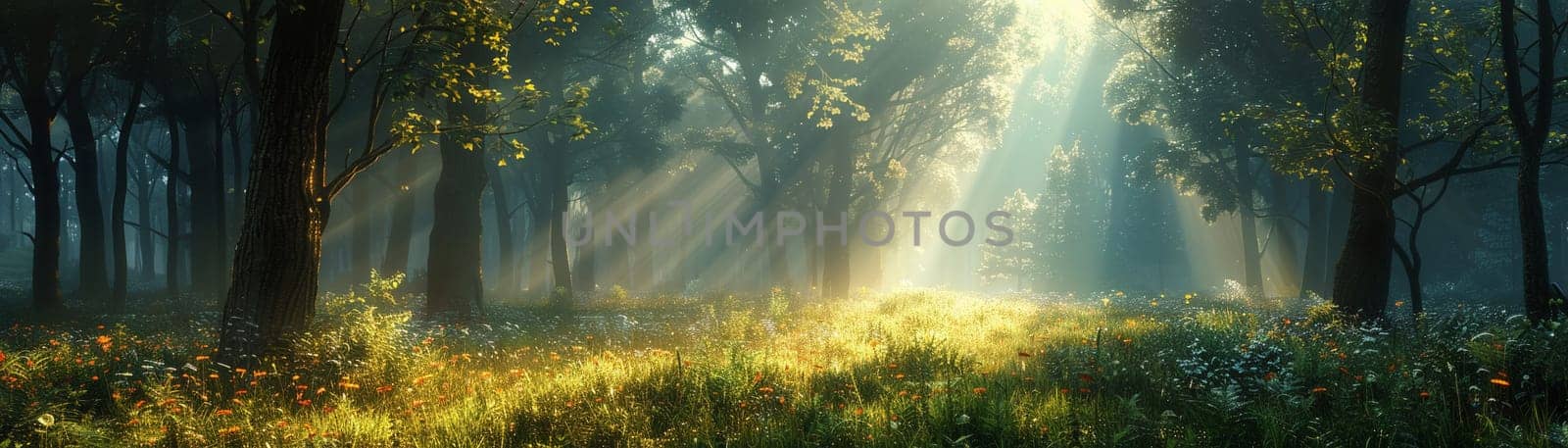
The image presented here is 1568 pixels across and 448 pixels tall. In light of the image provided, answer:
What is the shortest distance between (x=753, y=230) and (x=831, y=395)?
32.2m

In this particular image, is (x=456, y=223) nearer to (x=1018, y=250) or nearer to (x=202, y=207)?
(x=202, y=207)

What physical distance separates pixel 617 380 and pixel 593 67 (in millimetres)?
26885

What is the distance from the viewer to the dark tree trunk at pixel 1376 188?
12.0 metres

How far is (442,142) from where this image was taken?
1647cm

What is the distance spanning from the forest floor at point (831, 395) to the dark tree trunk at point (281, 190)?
43 cm

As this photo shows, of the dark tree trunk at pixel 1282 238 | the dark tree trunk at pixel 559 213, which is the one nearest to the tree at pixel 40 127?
the dark tree trunk at pixel 559 213

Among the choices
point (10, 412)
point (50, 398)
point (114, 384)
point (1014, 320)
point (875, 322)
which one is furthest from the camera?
point (1014, 320)

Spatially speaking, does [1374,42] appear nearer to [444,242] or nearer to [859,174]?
[444,242]

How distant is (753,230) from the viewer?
128ft

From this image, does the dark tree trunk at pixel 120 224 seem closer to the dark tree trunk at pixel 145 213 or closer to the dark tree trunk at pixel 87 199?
the dark tree trunk at pixel 87 199

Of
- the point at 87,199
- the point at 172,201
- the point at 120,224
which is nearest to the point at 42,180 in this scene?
the point at 120,224

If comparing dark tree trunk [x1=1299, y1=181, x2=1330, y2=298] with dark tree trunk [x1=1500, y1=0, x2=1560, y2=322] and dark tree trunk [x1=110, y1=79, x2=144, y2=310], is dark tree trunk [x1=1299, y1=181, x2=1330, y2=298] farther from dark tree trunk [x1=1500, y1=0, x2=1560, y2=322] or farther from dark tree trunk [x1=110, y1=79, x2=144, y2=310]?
dark tree trunk [x1=110, y1=79, x2=144, y2=310]

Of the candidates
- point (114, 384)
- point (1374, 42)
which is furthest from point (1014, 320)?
point (114, 384)

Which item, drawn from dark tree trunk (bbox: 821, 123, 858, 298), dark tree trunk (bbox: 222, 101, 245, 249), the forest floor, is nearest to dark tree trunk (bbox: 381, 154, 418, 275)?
dark tree trunk (bbox: 222, 101, 245, 249)
